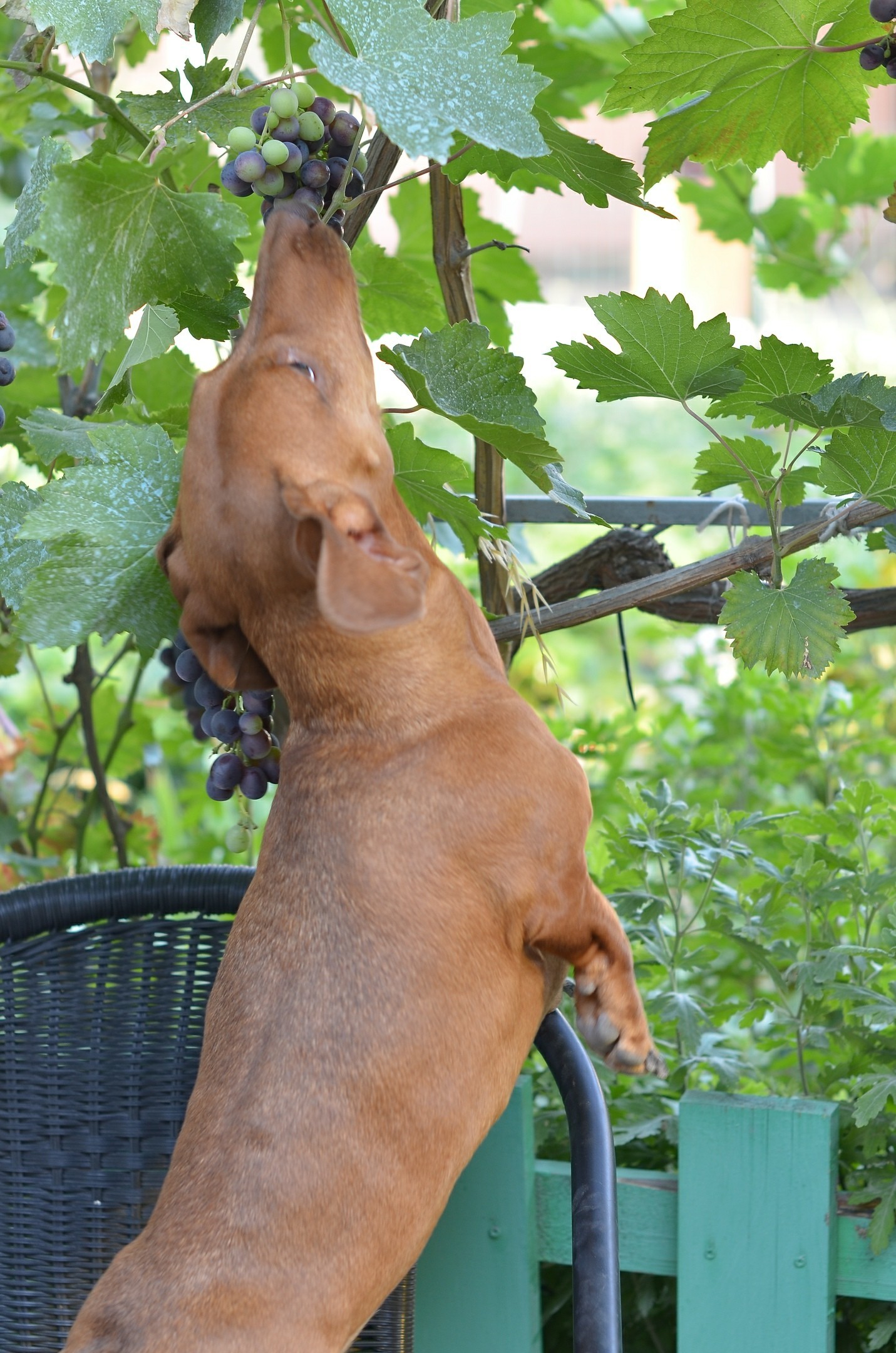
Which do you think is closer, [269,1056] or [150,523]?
[269,1056]

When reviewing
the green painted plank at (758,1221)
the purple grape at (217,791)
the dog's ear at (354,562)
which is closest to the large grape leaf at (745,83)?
the dog's ear at (354,562)

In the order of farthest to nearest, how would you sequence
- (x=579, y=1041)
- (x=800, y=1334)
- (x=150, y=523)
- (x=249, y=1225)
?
(x=800, y=1334) < (x=579, y=1041) < (x=150, y=523) < (x=249, y=1225)

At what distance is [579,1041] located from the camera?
3.37 ft

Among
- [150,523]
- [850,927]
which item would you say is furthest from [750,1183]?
[150,523]

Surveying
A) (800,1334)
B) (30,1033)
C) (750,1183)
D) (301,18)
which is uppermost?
(301,18)

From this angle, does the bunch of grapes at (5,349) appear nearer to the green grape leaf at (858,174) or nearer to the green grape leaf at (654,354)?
the green grape leaf at (654,354)

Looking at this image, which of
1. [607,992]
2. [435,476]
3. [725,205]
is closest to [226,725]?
[435,476]

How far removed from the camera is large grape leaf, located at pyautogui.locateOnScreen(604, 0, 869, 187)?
97cm

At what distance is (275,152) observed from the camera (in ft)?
2.77

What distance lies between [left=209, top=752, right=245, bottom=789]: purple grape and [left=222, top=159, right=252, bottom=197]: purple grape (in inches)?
15.8

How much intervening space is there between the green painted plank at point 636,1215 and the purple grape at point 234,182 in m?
0.90

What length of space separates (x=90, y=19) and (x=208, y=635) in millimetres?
409

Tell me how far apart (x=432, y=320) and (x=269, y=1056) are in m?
0.72

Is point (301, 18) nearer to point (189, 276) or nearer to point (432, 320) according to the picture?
point (432, 320)
